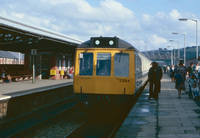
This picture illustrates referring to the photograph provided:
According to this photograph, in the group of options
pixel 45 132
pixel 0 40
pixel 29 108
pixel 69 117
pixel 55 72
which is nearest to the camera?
pixel 45 132

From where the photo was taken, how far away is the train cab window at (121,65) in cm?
977

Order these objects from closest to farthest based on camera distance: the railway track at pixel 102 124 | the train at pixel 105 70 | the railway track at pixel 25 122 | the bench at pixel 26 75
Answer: the railway track at pixel 102 124
the railway track at pixel 25 122
the train at pixel 105 70
the bench at pixel 26 75

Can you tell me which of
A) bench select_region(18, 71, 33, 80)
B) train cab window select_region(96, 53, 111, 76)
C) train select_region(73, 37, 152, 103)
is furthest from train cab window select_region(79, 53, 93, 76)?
bench select_region(18, 71, 33, 80)

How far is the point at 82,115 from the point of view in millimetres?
12258

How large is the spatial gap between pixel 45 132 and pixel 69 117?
110 inches

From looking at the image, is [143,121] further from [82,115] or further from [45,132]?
[82,115]

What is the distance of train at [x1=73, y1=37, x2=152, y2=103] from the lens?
31.7 feet

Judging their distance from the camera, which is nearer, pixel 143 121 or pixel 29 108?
pixel 143 121

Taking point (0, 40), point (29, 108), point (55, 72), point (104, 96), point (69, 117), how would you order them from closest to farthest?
1. point (104, 96)
2. point (69, 117)
3. point (29, 108)
4. point (0, 40)
5. point (55, 72)

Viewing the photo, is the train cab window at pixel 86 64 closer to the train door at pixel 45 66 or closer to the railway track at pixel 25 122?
the railway track at pixel 25 122

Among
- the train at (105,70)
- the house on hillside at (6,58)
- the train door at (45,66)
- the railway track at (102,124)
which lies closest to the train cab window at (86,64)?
the train at (105,70)

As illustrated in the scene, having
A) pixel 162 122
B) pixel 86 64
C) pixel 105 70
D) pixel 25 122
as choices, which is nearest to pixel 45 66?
pixel 25 122

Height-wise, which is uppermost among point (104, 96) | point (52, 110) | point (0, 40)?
point (0, 40)

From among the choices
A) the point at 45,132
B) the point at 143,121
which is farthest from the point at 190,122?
the point at 45,132
